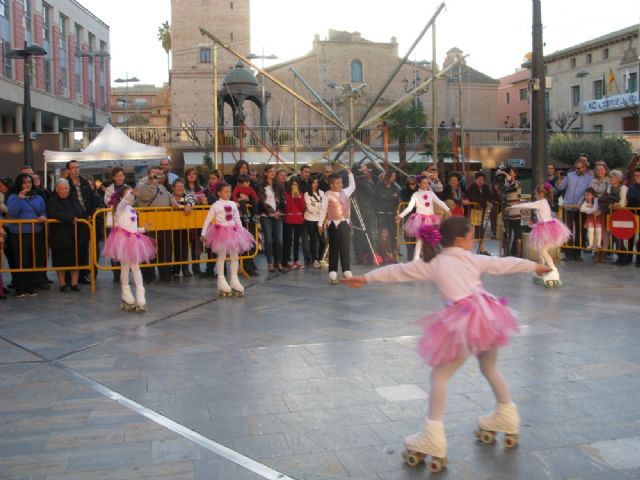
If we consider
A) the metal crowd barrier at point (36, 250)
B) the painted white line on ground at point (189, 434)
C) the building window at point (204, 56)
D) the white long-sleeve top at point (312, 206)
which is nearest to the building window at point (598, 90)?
the building window at point (204, 56)

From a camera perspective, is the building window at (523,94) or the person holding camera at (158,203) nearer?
the person holding camera at (158,203)

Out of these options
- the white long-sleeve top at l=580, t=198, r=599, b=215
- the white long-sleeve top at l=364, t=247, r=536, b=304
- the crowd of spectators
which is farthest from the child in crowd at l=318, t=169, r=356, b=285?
the white long-sleeve top at l=364, t=247, r=536, b=304

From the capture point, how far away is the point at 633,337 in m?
7.66

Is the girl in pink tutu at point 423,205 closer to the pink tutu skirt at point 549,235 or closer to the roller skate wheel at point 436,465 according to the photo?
the pink tutu skirt at point 549,235

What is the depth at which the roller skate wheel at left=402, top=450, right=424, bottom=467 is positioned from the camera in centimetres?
443

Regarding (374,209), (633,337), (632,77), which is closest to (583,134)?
(632,77)

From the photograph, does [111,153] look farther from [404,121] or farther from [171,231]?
Result: [404,121]

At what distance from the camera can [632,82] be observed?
61.2 metres

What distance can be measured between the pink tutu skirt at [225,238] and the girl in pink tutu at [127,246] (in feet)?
3.46

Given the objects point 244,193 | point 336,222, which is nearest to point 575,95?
point 244,193

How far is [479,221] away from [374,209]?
3202 mm

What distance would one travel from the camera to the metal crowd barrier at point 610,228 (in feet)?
43.6

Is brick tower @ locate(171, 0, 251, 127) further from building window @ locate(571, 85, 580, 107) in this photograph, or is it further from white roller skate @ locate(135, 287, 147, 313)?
white roller skate @ locate(135, 287, 147, 313)

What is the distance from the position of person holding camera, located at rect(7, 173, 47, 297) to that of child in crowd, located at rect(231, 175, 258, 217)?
119 inches
